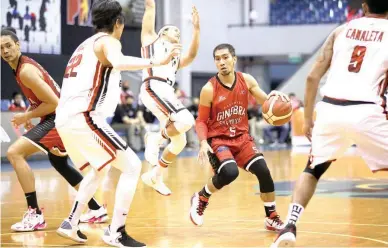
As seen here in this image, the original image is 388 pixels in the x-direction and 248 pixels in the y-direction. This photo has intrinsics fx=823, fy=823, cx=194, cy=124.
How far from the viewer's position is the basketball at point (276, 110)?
7281mm

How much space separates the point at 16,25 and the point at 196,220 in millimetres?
13479

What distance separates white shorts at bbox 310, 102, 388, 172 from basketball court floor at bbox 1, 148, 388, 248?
3.63ft

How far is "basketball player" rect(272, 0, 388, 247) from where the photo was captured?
17.7 feet

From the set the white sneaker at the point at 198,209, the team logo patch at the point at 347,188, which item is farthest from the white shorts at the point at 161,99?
the white sneaker at the point at 198,209

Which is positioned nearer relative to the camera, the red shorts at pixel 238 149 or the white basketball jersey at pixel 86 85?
the white basketball jersey at pixel 86 85

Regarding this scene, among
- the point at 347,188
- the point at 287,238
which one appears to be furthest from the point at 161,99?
the point at 287,238

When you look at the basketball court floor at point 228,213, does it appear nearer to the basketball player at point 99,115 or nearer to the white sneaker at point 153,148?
the basketball player at point 99,115

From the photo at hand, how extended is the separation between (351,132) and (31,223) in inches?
136

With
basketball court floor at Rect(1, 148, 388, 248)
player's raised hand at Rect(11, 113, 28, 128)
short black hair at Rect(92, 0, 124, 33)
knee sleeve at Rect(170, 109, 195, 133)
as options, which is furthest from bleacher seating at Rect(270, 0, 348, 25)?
short black hair at Rect(92, 0, 124, 33)

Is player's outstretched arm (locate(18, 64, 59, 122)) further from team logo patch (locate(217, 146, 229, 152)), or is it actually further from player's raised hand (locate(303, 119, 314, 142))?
player's raised hand (locate(303, 119, 314, 142))

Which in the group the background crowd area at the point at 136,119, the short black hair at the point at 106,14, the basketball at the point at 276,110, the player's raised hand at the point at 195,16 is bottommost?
the background crowd area at the point at 136,119

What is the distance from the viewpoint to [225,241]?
6.70 metres

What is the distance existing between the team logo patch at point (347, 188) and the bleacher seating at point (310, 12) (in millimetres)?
19392

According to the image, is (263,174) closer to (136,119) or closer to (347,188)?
(347,188)
